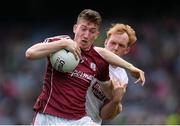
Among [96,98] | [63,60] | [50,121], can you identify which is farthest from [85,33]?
[96,98]

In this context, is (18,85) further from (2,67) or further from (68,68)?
(68,68)

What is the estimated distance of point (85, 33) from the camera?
5.51m

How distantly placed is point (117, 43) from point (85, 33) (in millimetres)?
1150

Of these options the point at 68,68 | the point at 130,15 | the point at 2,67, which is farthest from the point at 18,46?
the point at 68,68

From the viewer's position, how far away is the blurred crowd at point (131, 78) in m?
11.5

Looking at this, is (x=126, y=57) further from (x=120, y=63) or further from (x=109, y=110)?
(x=120, y=63)

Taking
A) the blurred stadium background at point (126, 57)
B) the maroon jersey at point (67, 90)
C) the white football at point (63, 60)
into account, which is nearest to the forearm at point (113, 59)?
the maroon jersey at point (67, 90)

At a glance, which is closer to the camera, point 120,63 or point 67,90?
point 67,90

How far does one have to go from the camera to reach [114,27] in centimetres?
680

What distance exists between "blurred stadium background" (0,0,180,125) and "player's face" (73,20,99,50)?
19.0ft

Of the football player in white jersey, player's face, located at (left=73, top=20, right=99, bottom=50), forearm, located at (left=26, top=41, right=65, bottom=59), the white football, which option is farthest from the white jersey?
forearm, located at (left=26, top=41, right=65, bottom=59)

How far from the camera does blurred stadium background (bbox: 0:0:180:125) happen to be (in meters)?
11.6

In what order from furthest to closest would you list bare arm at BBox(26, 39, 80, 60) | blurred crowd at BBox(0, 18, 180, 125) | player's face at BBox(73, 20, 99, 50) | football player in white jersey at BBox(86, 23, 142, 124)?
blurred crowd at BBox(0, 18, 180, 125), football player in white jersey at BBox(86, 23, 142, 124), player's face at BBox(73, 20, 99, 50), bare arm at BBox(26, 39, 80, 60)

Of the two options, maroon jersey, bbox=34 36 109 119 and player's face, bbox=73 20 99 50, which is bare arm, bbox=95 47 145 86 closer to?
maroon jersey, bbox=34 36 109 119
